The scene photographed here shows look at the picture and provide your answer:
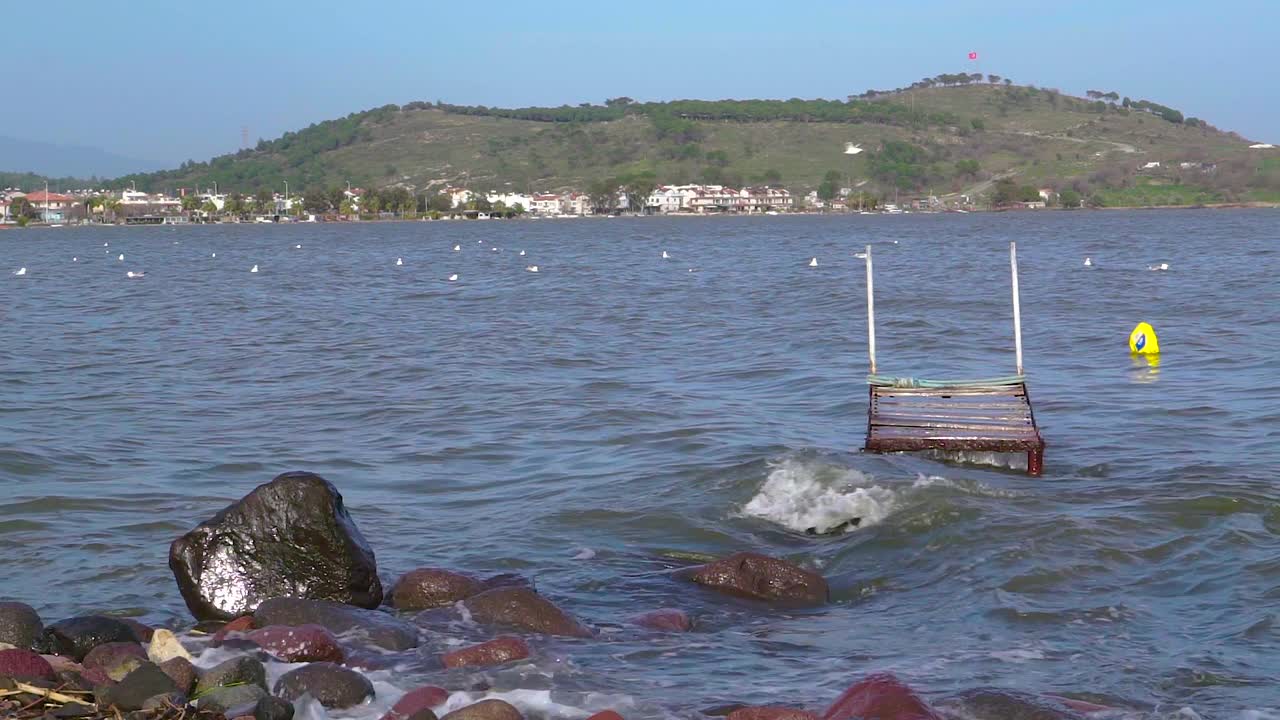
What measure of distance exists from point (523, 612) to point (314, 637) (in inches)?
60.3

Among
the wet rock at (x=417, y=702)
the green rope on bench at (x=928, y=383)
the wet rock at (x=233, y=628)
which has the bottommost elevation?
the wet rock at (x=417, y=702)

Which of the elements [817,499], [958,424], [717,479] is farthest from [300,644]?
[958,424]

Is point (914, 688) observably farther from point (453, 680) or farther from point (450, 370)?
point (450, 370)

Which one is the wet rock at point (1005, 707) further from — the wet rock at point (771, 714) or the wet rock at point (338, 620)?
the wet rock at point (338, 620)

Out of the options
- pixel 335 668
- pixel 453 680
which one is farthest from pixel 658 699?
pixel 335 668

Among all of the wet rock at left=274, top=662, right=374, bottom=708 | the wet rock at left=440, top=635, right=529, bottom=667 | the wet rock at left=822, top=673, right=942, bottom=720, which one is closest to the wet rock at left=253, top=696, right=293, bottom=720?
the wet rock at left=274, top=662, right=374, bottom=708

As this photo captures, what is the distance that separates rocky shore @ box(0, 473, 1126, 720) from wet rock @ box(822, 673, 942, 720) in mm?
11

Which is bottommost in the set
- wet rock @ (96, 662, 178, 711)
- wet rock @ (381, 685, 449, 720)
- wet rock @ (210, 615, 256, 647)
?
wet rock @ (381, 685, 449, 720)

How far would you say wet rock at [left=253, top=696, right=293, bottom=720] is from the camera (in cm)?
713

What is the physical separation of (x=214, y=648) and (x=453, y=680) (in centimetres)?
152

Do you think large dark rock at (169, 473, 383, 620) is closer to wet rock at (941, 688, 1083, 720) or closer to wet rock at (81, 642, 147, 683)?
wet rock at (81, 642, 147, 683)

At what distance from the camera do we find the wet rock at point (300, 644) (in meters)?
8.48

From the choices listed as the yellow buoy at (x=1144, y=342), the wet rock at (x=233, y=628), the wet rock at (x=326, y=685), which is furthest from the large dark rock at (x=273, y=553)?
the yellow buoy at (x=1144, y=342)

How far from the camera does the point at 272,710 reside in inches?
282
